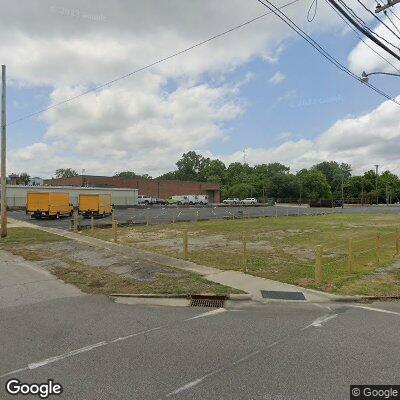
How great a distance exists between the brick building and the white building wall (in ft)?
45.6

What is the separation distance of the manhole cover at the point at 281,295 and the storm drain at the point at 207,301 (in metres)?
1.00

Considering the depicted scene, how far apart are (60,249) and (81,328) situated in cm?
1012

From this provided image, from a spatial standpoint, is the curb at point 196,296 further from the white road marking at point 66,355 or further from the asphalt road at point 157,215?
the asphalt road at point 157,215

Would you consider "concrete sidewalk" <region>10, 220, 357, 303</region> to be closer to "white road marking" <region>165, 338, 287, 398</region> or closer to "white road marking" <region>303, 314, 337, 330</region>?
"white road marking" <region>303, 314, 337, 330</region>

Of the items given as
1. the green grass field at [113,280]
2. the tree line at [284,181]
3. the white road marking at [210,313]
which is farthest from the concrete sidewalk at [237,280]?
the tree line at [284,181]

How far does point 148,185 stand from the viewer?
289ft

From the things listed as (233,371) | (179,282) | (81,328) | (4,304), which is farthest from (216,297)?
(4,304)

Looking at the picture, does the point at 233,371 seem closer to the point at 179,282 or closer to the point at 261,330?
the point at 261,330

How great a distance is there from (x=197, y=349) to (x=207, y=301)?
2982 millimetres

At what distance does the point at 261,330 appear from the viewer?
20.3 ft

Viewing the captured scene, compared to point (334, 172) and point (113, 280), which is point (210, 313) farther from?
A: point (334, 172)

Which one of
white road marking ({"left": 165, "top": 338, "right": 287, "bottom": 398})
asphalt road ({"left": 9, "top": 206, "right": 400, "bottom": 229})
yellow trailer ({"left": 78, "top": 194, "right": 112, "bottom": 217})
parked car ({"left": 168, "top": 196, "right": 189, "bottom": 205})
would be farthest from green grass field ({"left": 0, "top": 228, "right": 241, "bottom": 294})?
parked car ({"left": 168, "top": 196, "right": 189, "bottom": 205})

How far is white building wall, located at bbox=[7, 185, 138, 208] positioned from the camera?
51094 millimetres

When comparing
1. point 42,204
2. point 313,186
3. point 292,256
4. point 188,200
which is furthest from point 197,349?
point 313,186
